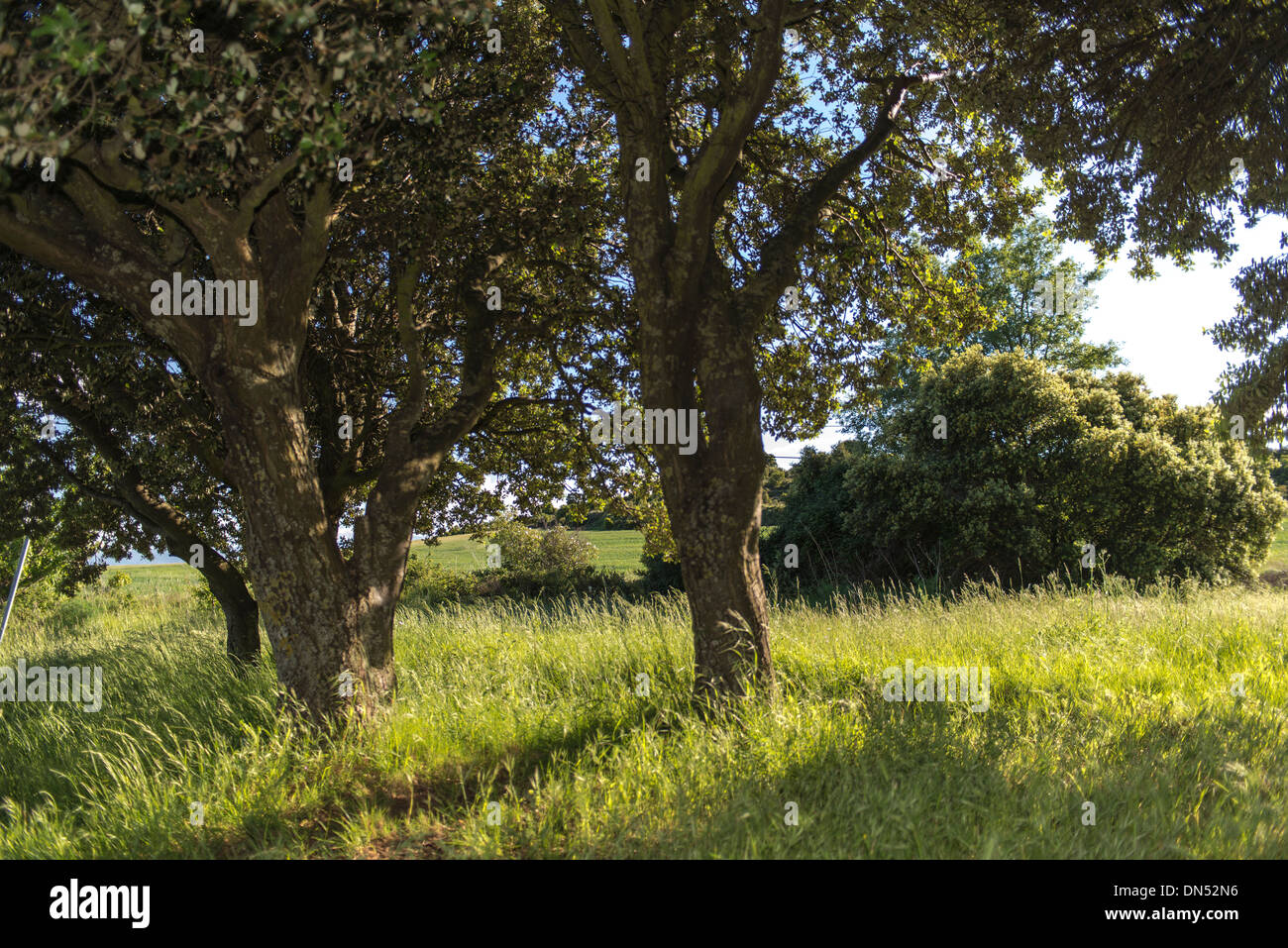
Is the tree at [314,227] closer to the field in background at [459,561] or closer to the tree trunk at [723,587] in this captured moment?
the tree trunk at [723,587]

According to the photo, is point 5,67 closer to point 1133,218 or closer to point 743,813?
point 743,813

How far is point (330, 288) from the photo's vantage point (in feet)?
30.2

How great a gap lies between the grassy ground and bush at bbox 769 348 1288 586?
10.1 meters

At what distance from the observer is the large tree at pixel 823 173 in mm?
6598

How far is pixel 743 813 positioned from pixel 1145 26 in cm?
932

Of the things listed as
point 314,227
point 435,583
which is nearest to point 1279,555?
point 435,583

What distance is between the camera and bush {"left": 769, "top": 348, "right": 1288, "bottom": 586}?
18.3 meters

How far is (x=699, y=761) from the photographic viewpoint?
5422mm

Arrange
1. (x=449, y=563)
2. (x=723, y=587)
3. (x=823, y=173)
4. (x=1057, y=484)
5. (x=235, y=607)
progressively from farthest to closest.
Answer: (x=449, y=563) → (x=1057, y=484) → (x=235, y=607) → (x=823, y=173) → (x=723, y=587)

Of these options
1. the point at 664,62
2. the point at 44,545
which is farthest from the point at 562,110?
the point at 44,545

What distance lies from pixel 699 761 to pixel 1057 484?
55.2 ft

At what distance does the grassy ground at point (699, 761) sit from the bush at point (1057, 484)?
10.1 m

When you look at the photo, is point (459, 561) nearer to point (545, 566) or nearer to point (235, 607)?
point (545, 566)

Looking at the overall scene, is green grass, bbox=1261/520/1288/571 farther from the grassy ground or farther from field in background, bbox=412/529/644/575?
the grassy ground
